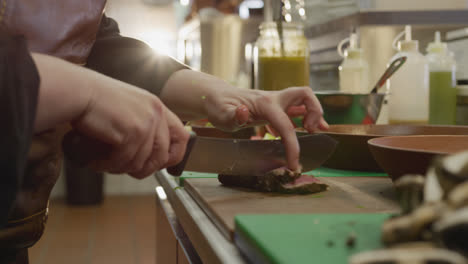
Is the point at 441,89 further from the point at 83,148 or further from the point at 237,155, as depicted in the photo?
the point at 83,148

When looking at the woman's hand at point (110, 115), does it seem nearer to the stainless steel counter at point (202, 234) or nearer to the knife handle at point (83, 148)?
the knife handle at point (83, 148)

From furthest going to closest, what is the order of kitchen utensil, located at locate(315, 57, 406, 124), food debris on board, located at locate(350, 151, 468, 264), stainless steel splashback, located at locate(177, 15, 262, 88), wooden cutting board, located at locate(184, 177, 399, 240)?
stainless steel splashback, located at locate(177, 15, 262, 88) → kitchen utensil, located at locate(315, 57, 406, 124) → wooden cutting board, located at locate(184, 177, 399, 240) → food debris on board, located at locate(350, 151, 468, 264)

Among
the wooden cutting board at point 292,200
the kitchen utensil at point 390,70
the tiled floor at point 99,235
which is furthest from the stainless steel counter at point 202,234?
the tiled floor at point 99,235

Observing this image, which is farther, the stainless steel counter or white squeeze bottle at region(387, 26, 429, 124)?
white squeeze bottle at region(387, 26, 429, 124)

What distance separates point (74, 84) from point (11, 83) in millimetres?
82

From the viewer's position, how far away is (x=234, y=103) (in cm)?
103

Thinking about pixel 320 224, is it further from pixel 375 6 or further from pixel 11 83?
pixel 375 6

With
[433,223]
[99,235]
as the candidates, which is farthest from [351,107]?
[99,235]

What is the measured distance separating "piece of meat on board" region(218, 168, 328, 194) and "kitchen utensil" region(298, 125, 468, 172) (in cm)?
22

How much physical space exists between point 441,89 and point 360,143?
71 cm

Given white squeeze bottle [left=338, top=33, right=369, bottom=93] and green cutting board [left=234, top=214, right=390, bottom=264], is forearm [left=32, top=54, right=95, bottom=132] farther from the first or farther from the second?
white squeeze bottle [left=338, top=33, right=369, bottom=93]

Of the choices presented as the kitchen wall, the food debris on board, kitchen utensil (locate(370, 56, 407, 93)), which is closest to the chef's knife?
the food debris on board

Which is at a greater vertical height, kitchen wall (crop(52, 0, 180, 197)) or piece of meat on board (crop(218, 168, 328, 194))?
kitchen wall (crop(52, 0, 180, 197))

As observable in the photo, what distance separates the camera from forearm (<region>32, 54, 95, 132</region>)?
577mm
